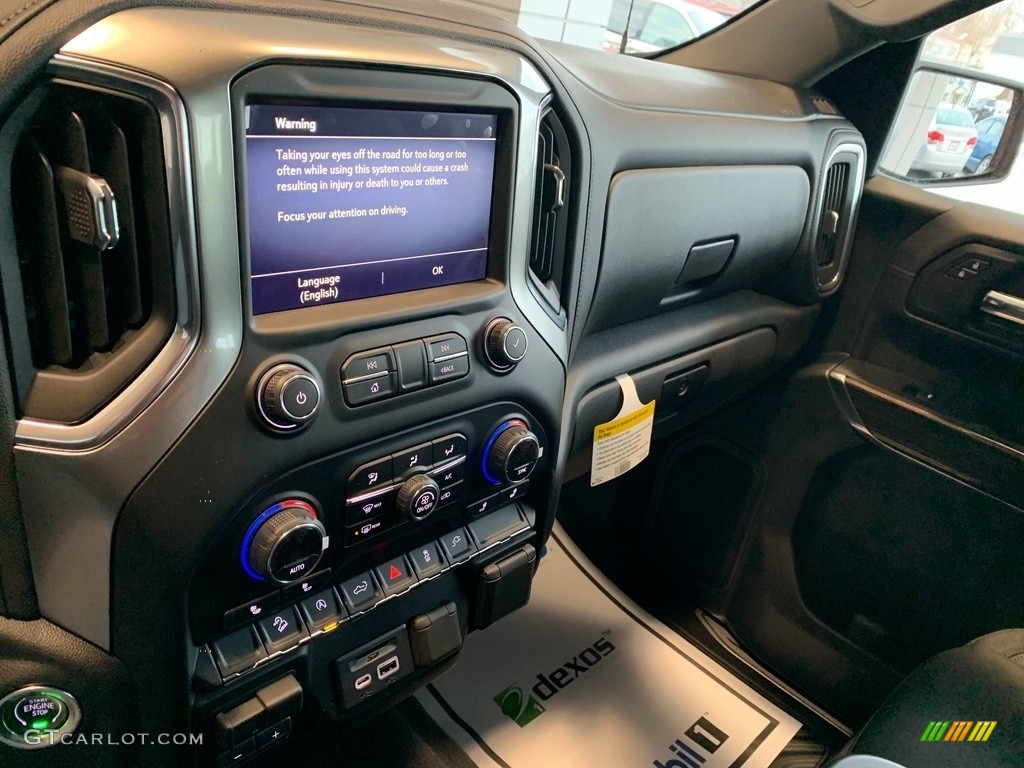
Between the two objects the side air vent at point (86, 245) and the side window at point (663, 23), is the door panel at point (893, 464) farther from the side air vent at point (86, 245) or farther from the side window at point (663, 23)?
the side air vent at point (86, 245)

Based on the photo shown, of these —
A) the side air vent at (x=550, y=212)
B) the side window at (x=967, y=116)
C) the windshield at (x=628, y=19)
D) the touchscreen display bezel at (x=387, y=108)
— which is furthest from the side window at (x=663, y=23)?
the touchscreen display bezel at (x=387, y=108)

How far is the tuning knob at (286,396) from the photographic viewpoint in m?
0.50

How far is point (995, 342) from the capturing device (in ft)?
3.80

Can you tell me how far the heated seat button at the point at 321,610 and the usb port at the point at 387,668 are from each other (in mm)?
108

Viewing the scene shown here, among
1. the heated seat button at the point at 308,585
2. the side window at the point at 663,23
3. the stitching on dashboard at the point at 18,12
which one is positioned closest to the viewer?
the stitching on dashboard at the point at 18,12

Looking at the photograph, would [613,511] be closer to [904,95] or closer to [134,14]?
[904,95]

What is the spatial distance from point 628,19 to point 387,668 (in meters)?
1.25

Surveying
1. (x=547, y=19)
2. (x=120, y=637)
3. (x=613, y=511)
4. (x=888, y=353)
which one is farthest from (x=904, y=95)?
(x=547, y=19)

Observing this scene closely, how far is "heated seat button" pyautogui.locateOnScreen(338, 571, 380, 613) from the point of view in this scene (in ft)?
2.12

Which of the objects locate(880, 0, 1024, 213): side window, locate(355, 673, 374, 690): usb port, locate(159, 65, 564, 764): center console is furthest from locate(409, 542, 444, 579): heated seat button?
locate(880, 0, 1024, 213): side window

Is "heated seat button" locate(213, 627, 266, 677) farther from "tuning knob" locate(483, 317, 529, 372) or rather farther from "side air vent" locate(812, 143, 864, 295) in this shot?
"side air vent" locate(812, 143, 864, 295)

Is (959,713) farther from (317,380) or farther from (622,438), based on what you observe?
(317,380)

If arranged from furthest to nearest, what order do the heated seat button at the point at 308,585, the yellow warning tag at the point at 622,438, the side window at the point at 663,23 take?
the side window at the point at 663,23 < the yellow warning tag at the point at 622,438 < the heated seat button at the point at 308,585

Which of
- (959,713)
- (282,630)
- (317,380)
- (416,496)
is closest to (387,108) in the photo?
(317,380)
